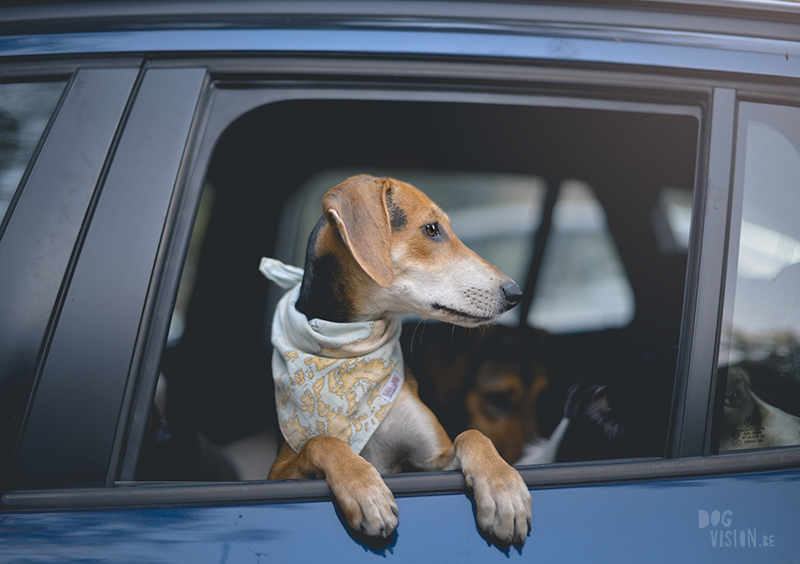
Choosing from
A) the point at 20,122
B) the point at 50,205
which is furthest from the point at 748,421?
the point at 20,122

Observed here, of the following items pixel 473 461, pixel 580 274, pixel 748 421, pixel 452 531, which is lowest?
pixel 452 531

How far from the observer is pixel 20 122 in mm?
1209

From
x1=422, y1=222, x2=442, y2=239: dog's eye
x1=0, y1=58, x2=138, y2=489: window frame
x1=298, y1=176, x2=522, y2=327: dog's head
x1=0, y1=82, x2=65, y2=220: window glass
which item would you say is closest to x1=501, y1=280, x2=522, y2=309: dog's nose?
x1=298, y1=176, x2=522, y2=327: dog's head

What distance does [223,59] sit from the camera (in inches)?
47.6

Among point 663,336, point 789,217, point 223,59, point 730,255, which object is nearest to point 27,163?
point 223,59

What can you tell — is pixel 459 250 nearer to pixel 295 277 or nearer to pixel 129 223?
pixel 295 277

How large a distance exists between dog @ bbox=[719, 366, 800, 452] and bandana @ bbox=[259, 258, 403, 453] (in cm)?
94

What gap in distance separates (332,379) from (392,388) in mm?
230

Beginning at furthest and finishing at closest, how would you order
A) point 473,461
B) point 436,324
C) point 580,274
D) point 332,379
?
point 580,274, point 436,324, point 332,379, point 473,461

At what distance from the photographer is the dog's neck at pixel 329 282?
5.89ft

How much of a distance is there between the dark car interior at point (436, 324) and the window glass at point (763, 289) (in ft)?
1.55

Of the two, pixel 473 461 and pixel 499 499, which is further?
pixel 473 461

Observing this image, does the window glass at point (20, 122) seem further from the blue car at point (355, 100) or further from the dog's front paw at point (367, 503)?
the dog's front paw at point (367, 503)

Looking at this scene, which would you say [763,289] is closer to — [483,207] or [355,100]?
[355,100]
